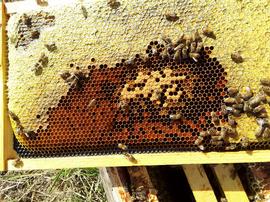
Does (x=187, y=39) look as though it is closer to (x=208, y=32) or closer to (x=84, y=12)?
(x=208, y=32)

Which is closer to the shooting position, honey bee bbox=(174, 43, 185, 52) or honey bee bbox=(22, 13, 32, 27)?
honey bee bbox=(174, 43, 185, 52)

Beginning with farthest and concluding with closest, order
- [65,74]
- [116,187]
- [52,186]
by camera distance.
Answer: [52,186] < [116,187] < [65,74]

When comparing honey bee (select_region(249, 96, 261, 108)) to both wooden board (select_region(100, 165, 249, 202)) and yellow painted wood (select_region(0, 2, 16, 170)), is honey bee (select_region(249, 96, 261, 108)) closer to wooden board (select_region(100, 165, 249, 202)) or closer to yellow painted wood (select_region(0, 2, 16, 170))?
wooden board (select_region(100, 165, 249, 202))

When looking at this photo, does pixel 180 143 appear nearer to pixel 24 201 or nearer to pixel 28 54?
pixel 28 54

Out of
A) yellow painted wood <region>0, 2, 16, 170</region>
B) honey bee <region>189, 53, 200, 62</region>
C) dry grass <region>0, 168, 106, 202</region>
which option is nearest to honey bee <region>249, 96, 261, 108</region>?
honey bee <region>189, 53, 200, 62</region>

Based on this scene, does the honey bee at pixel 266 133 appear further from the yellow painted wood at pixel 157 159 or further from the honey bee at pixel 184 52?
the honey bee at pixel 184 52

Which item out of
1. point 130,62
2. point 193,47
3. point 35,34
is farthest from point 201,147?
point 35,34

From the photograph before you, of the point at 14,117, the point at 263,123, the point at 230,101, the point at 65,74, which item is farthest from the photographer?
the point at 14,117
